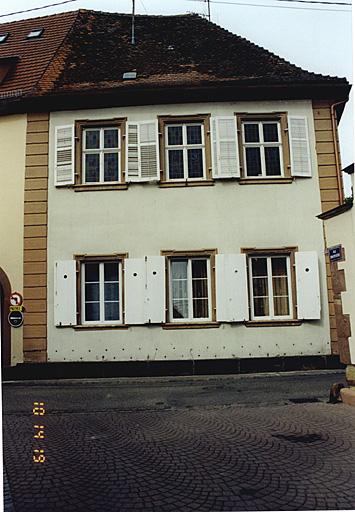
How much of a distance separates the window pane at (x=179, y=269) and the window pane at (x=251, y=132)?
205 cm

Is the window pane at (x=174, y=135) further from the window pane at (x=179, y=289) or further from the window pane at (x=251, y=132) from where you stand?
the window pane at (x=179, y=289)

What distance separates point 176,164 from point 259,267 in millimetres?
1909

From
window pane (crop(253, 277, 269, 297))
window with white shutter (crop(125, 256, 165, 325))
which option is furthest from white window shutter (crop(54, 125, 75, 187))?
window pane (crop(253, 277, 269, 297))

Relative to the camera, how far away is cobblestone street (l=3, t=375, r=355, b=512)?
201 cm

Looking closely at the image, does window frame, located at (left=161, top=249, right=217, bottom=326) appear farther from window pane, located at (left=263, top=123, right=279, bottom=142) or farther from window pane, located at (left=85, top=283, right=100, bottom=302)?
window pane, located at (left=263, top=123, right=279, bottom=142)

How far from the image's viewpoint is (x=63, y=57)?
25.6ft

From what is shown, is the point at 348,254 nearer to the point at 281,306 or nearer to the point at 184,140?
the point at 281,306

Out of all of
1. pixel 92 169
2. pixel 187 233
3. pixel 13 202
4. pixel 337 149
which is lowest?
pixel 187 233

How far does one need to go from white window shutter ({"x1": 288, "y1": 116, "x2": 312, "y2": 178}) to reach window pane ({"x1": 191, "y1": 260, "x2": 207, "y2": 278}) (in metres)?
1.85

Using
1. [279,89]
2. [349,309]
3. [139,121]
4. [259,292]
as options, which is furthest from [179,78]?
[349,309]

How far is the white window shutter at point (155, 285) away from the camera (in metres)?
6.55

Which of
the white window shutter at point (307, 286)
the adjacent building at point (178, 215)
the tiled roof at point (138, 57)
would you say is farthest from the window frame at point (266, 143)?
the white window shutter at point (307, 286)

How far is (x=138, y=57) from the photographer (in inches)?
303

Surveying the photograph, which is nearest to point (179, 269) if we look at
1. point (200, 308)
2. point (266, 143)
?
point (200, 308)
